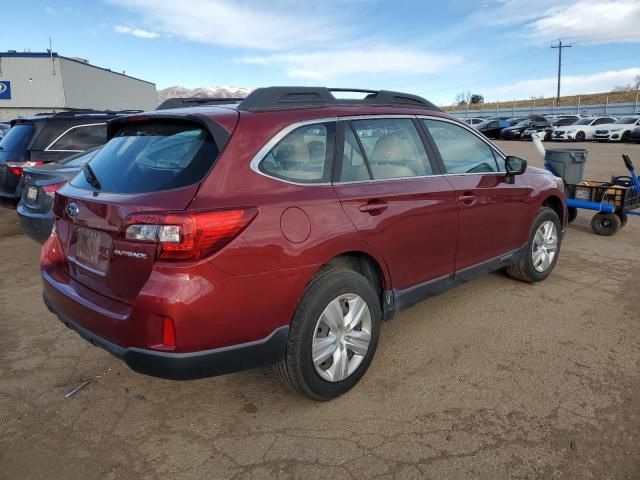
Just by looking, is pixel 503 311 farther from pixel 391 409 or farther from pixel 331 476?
Result: pixel 331 476

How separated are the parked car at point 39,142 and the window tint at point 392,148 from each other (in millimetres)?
4983

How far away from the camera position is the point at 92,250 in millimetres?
2721

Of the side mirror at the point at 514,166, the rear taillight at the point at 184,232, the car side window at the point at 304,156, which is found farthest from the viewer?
the side mirror at the point at 514,166

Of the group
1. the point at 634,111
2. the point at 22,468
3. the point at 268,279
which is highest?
the point at 634,111

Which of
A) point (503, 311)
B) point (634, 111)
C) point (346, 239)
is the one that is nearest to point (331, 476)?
point (346, 239)

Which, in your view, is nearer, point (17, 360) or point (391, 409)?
point (391, 409)

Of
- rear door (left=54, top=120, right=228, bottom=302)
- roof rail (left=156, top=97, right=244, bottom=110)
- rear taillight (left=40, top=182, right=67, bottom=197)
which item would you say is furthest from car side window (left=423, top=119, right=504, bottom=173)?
rear taillight (left=40, top=182, right=67, bottom=197)

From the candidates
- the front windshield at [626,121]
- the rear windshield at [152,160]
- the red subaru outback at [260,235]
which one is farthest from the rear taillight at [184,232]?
the front windshield at [626,121]

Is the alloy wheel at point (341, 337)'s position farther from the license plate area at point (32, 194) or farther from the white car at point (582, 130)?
the white car at point (582, 130)

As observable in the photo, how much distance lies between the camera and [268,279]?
A: 100 inches

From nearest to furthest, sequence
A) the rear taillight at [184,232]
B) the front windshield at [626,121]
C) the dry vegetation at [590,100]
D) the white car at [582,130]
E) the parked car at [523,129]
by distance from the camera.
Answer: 1. the rear taillight at [184,232]
2. the front windshield at [626,121]
3. the white car at [582,130]
4. the parked car at [523,129]
5. the dry vegetation at [590,100]

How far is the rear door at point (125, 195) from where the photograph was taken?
244 centimetres

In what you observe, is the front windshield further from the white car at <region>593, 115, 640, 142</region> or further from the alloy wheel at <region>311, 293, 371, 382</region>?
the alloy wheel at <region>311, 293, 371, 382</region>

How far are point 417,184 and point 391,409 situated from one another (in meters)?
1.50
